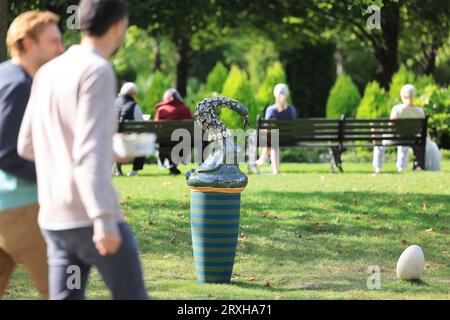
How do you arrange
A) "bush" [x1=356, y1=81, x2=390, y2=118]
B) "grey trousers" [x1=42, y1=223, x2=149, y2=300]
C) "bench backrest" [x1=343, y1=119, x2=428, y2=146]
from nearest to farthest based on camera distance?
"grey trousers" [x1=42, y1=223, x2=149, y2=300] < "bench backrest" [x1=343, y1=119, x2=428, y2=146] < "bush" [x1=356, y1=81, x2=390, y2=118]

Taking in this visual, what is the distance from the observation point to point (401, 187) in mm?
15305

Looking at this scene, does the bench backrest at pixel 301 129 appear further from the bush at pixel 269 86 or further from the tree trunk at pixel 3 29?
the bush at pixel 269 86

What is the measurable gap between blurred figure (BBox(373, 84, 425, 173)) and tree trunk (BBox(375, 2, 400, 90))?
864 centimetres

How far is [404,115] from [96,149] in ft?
51.8

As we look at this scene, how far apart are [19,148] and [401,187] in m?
10.7

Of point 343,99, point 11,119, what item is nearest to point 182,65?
point 343,99

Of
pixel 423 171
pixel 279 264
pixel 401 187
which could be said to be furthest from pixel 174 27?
pixel 279 264

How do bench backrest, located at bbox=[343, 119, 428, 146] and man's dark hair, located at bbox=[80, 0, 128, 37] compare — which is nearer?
man's dark hair, located at bbox=[80, 0, 128, 37]

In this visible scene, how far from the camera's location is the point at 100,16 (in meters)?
4.75

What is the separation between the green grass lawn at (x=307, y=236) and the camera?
9133 mm

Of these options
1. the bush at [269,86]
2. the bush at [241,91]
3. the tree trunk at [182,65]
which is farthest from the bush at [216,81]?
the tree trunk at [182,65]

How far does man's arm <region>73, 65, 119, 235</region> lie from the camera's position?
4.53 meters

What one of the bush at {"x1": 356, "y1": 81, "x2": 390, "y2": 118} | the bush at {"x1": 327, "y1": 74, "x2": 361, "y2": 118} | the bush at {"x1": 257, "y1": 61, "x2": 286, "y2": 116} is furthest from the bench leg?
the bush at {"x1": 327, "y1": 74, "x2": 361, "y2": 118}

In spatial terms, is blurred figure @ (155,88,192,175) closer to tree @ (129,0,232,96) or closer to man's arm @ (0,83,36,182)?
tree @ (129,0,232,96)
